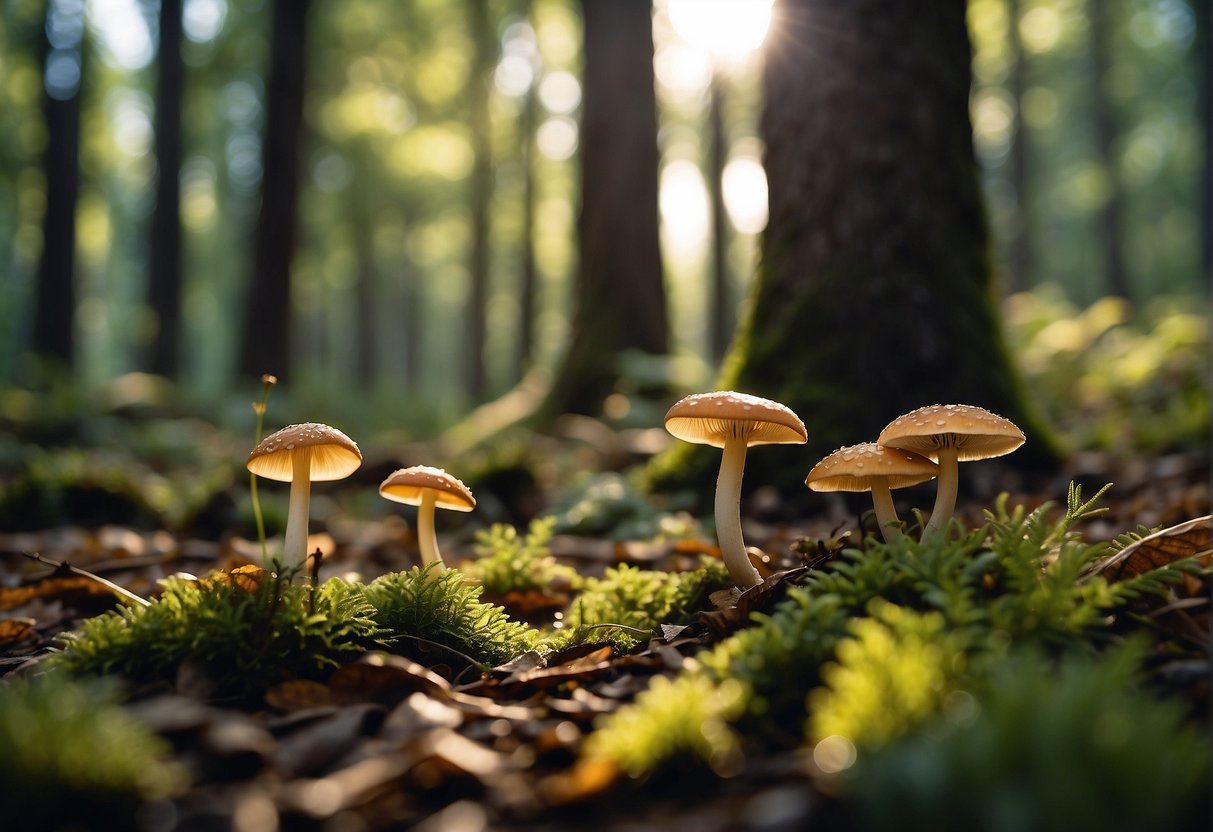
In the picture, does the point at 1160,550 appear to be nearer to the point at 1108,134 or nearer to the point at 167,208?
the point at 167,208

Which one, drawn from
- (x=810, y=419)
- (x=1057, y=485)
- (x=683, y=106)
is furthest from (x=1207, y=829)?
(x=683, y=106)

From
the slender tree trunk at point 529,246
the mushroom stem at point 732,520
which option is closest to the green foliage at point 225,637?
the mushroom stem at point 732,520

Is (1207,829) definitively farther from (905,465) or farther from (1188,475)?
Answer: (1188,475)

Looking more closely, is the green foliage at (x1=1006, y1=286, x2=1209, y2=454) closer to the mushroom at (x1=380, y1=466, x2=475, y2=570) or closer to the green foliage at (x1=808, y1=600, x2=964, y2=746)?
the mushroom at (x1=380, y1=466, x2=475, y2=570)

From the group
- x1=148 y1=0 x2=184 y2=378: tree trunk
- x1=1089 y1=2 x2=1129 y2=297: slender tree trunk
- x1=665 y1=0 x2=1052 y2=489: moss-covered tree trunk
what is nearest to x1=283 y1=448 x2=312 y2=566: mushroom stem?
x1=665 y1=0 x2=1052 y2=489: moss-covered tree trunk

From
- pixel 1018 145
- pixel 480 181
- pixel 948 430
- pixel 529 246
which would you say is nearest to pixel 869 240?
pixel 948 430

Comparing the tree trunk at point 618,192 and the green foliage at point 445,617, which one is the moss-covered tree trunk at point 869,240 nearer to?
the green foliage at point 445,617
